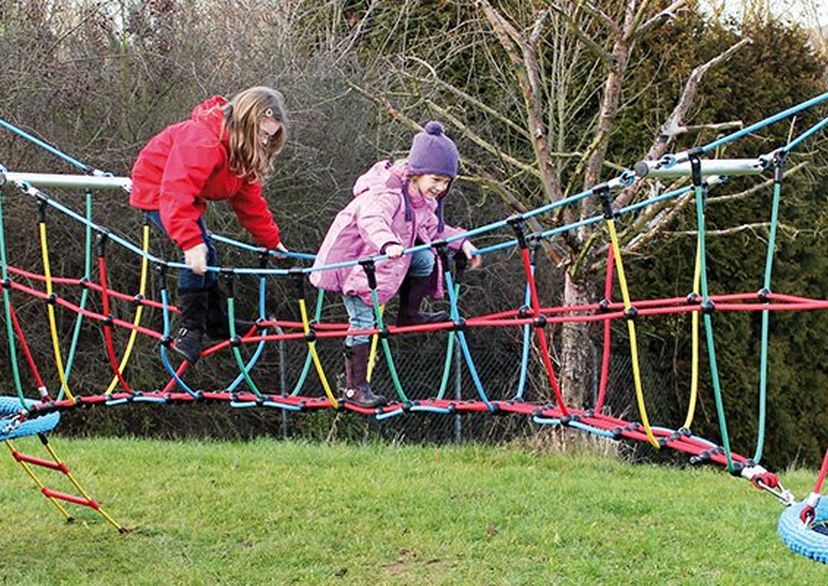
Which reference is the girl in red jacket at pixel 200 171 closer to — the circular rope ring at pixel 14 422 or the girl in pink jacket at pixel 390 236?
the girl in pink jacket at pixel 390 236

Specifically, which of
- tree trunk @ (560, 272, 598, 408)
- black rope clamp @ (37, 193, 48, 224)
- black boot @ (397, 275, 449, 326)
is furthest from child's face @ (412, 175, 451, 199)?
tree trunk @ (560, 272, 598, 408)

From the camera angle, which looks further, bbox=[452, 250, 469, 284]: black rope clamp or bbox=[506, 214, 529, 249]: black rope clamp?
bbox=[452, 250, 469, 284]: black rope clamp

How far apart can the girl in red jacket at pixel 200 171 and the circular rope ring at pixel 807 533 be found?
6.69ft

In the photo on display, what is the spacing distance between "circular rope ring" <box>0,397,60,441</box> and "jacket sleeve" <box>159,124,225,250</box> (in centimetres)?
94

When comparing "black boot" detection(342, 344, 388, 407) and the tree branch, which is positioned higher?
the tree branch

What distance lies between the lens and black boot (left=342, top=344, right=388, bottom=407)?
13.4 feet

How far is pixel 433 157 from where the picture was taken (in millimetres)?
4043

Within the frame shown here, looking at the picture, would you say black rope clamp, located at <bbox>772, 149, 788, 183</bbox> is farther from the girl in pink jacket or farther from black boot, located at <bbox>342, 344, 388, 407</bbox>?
black boot, located at <bbox>342, 344, 388, 407</bbox>

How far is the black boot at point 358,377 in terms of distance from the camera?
4.09 meters

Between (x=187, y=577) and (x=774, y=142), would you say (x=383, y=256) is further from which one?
(x=774, y=142)

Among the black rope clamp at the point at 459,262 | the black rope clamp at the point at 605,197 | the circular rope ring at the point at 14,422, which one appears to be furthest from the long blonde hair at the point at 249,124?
the black rope clamp at the point at 605,197

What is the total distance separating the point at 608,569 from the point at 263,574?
1.41 metres

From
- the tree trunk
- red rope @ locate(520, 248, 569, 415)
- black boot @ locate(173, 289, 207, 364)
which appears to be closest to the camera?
red rope @ locate(520, 248, 569, 415)

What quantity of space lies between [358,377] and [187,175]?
926 mm
